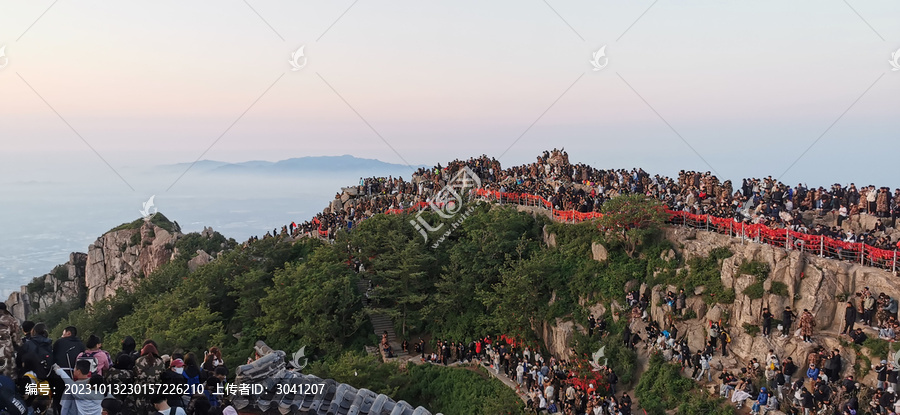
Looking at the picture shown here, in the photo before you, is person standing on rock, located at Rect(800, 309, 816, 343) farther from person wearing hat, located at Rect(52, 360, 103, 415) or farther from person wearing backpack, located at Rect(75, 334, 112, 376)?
person wearing hat, located at Rect(52, 360, 103, 415)

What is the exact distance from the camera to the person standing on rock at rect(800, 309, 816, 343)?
22.1 metres

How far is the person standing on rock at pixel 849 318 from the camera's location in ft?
70.9

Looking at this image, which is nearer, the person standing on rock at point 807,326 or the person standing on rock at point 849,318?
the person standing on rock at point 849,318

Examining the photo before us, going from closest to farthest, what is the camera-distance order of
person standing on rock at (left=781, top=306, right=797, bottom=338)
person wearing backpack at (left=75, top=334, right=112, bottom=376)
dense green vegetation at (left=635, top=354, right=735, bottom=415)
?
person wearing backpack at (left=75, top=334, right=112, bottom=376), dense green vegetation at (left=635, top=354, right=735, bottom=415), person standing on rock at (left=781, top=306, right=797, bottom=338)

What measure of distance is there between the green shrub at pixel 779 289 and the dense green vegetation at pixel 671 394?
460cm

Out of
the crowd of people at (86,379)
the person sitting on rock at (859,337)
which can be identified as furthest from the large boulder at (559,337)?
the crowd of people at (86,379)

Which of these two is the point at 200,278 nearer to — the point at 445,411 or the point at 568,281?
the point at 445,411

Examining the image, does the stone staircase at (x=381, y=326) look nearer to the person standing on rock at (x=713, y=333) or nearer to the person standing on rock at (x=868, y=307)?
the person standing on rock at (x=713, y=333)

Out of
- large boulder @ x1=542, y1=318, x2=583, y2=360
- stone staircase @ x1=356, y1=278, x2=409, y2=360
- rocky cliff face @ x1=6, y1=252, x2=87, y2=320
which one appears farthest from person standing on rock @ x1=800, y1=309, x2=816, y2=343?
rocky cliff face @ x1=6, y1=252, x2=87, y2=320

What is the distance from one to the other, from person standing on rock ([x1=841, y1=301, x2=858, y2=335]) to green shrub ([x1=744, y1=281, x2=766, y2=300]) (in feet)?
10.1

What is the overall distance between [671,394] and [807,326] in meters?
5.30

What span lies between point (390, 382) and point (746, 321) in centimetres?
1503

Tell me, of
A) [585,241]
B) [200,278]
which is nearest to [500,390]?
[585,241]

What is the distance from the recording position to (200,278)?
38.9 m
